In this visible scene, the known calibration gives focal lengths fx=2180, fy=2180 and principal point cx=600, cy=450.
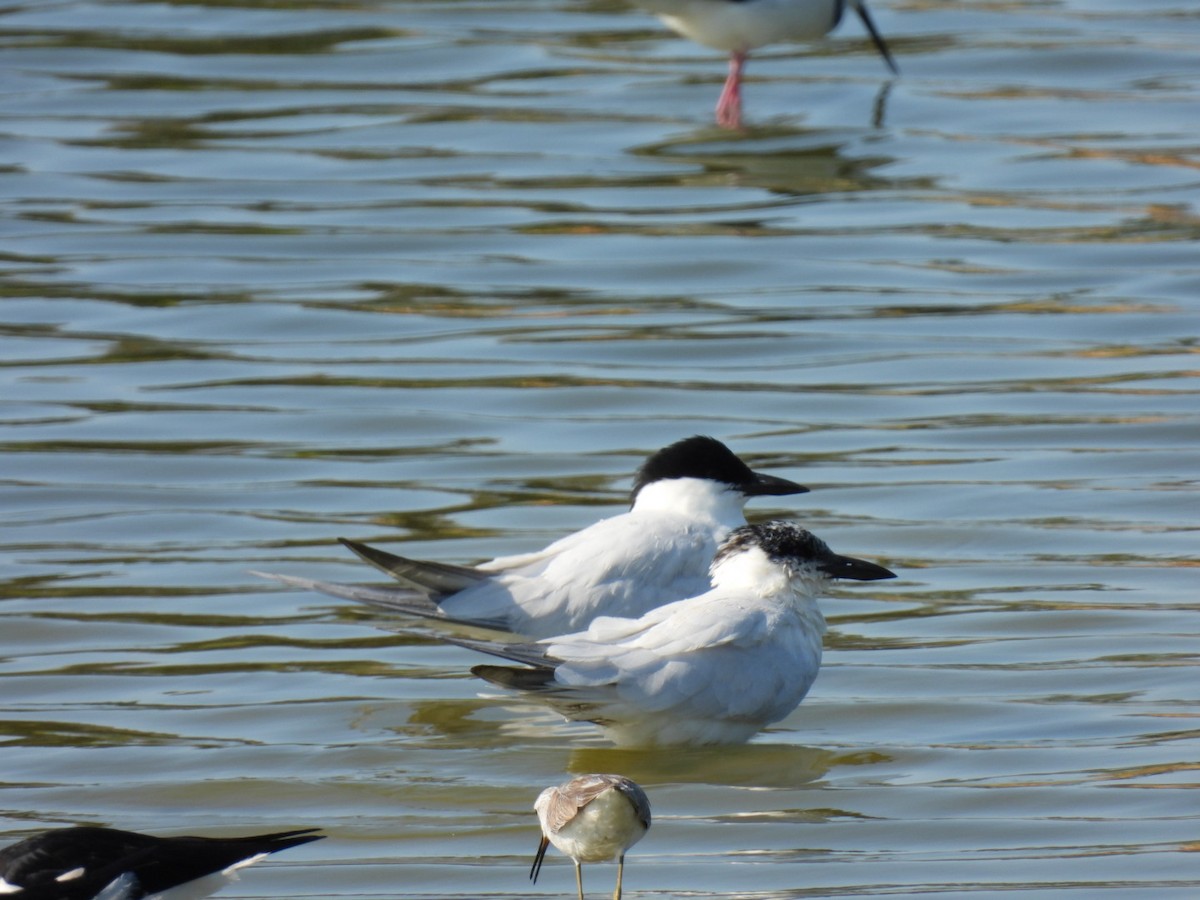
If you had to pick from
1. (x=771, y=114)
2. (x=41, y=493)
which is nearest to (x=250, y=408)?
(x=41, y=493)

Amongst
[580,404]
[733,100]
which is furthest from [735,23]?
[580,404]

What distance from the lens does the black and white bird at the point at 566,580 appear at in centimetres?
662

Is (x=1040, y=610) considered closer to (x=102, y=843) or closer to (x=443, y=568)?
(x=443, y=568)

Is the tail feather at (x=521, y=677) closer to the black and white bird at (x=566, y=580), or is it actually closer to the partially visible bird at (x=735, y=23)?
the black and white bird at (x=566, y=580)

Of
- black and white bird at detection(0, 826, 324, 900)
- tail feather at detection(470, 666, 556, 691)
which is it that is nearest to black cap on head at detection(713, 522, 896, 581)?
tail feather at detection(470, 666, 556, 691)

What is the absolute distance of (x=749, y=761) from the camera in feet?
20.5

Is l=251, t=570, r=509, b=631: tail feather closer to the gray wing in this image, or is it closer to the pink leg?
the gray wing

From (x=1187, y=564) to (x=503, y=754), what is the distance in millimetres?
2627

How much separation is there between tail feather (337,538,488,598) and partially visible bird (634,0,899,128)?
325 inches

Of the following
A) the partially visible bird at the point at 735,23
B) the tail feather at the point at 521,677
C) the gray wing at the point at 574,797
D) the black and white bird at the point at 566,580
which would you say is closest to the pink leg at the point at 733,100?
the partially visible bird at the point at 735,23

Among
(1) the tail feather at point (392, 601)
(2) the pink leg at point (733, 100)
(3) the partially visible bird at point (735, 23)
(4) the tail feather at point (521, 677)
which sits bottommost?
(1) the tail feather at point (392, 601)

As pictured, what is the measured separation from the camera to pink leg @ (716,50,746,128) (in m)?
14.6

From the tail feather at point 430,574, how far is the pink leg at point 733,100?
825 centimetres

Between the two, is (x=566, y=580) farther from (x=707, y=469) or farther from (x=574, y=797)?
(x=574, y=797)
